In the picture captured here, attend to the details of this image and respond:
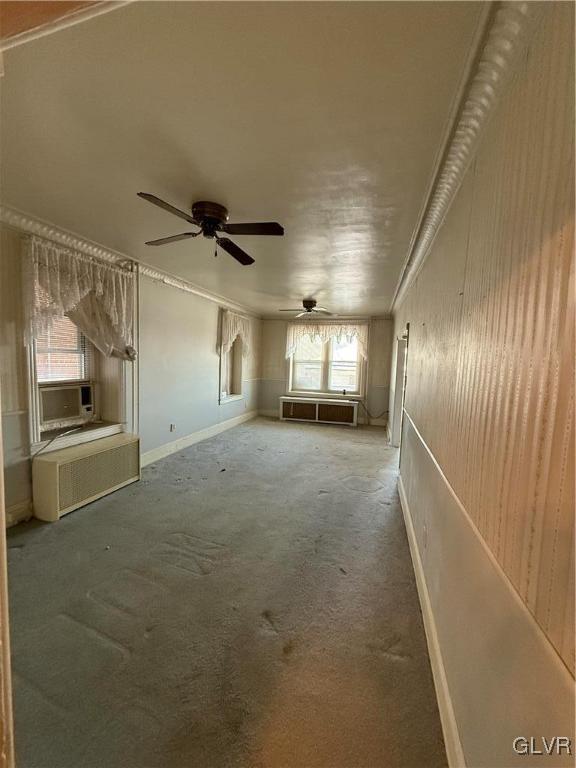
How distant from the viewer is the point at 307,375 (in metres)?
7.71

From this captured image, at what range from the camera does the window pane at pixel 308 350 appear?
7.61 m

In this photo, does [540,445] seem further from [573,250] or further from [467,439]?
[467,439]

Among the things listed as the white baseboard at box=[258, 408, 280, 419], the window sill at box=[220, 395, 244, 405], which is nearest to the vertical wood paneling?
the window sill at box=[220, 395, 244, 405]

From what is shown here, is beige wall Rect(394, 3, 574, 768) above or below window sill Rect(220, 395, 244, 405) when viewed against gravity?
above

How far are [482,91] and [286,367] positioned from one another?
6.61m

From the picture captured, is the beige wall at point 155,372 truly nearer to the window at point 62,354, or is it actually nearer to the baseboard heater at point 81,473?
the baseboard heater at point 81,473

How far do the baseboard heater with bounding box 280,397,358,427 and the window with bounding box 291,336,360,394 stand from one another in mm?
483

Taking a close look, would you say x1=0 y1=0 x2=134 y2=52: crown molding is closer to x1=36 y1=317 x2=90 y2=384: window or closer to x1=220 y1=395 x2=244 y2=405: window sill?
x1=36 y1=317 x2=90 y2=384: window

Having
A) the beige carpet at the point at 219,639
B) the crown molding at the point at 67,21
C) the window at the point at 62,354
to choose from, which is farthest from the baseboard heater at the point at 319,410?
the crown molding at the point at 67,21

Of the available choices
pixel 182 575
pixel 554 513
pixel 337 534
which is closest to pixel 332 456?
pixel 337 534

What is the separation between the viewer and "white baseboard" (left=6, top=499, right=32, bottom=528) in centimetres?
262

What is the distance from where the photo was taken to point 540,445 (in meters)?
0.78

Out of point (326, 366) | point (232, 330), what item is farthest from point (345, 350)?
point (232, 330)

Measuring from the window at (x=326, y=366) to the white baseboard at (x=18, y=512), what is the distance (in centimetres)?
560
